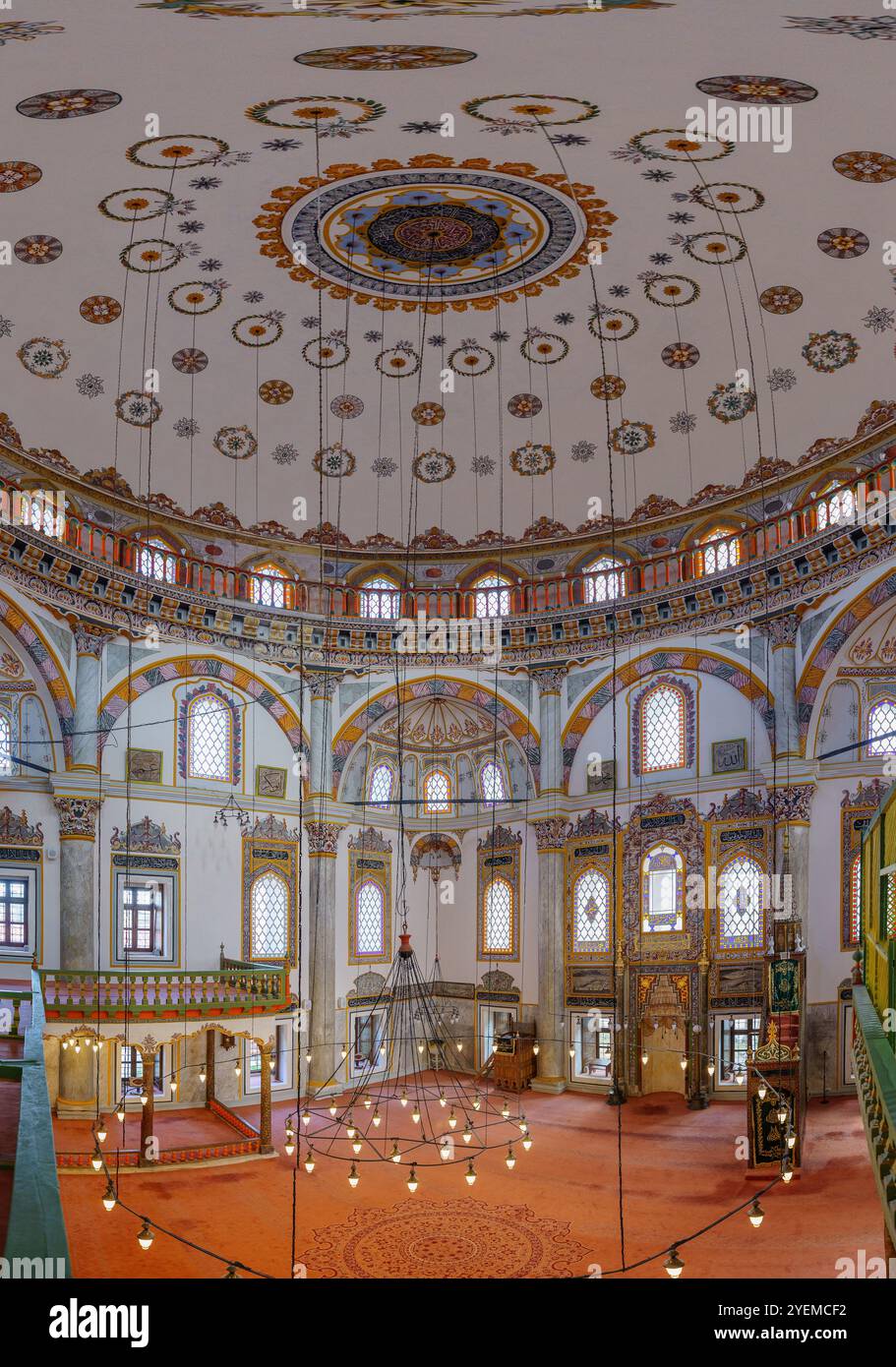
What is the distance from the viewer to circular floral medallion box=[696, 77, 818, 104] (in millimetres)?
10867

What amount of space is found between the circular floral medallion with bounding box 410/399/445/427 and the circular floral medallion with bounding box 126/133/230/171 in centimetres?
694

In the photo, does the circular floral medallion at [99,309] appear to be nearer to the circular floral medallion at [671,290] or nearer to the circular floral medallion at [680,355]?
the circular floral medallion at [671,290]

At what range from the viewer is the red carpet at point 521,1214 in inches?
461

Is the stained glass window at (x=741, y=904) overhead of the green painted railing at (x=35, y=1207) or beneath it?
beneath

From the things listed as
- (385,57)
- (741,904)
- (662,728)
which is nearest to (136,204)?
(385,57)

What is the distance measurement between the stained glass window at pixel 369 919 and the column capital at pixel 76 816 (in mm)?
6101

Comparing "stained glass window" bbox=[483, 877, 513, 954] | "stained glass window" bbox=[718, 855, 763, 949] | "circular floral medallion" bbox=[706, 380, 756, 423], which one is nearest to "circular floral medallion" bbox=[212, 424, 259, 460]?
"circular floral medallion" bbox=[706, 380, 756, 423]

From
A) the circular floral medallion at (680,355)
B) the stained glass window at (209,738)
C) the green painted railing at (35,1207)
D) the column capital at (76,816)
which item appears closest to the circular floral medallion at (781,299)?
the circular floral medallion at (680,355)

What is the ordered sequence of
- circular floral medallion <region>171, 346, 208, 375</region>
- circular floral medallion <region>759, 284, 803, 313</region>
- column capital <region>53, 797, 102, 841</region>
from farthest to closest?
column capital <region>53, 797, 102, 841</region> → circular floral medallion <region>171, 346, 208, 375</region> → circular floral medallion <region>759, 284, 803, 313</region>

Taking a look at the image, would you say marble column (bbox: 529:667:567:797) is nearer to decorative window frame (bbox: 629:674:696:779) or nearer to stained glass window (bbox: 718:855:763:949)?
decorative window frame (bbox: 629:674:696:779)

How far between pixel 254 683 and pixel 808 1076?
1131cm

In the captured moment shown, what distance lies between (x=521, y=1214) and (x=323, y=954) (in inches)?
330

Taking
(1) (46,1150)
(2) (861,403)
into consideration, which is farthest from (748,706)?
(1) (46,1150)

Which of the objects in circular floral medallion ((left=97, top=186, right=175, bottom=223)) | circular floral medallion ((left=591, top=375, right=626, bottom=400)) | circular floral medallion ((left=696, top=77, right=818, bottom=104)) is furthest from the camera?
circular floral medallion ((left=591, top=375, right=626, bottom=400))
